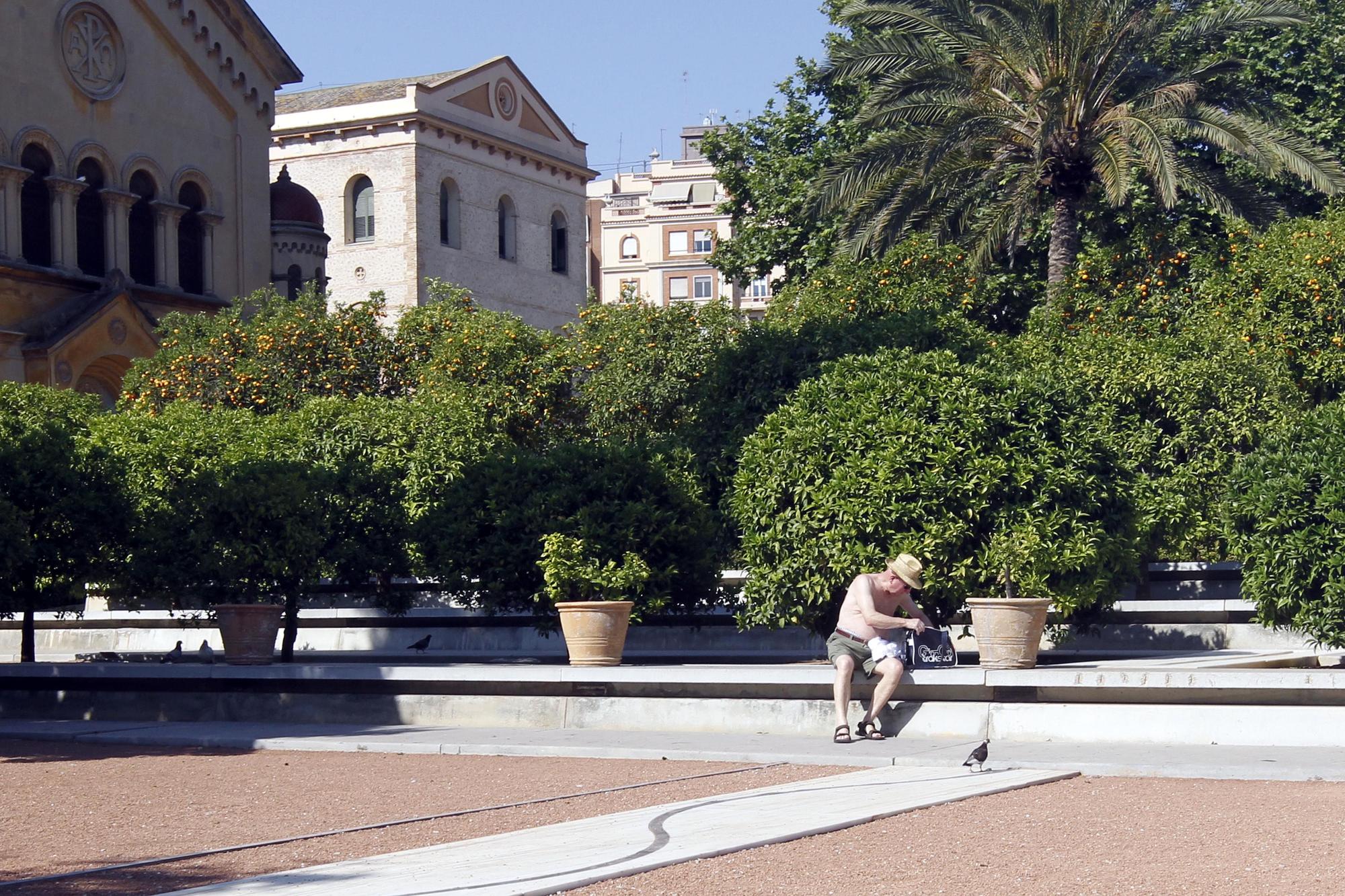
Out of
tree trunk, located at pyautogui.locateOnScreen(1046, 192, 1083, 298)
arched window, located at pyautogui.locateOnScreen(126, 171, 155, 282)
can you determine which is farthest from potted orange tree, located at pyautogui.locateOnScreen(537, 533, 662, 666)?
arched window, located at pyautogui.locateOnScreen(126, 171, 155, 282)

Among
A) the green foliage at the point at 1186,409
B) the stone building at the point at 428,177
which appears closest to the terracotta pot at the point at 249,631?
the green foliage at the point at 1186,409

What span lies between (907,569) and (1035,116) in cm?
1461

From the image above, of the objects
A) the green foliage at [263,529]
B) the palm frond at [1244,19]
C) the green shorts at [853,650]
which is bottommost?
the green shorts at [853,650]

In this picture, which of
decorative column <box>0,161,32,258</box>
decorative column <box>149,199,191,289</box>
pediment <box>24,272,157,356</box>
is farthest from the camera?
decorative column <box>149,199,191,289</box>

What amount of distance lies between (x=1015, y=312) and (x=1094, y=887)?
25.8 metres

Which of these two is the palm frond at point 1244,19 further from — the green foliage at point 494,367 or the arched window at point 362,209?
the arched window at point 362,209

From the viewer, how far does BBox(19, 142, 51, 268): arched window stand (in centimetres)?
3553

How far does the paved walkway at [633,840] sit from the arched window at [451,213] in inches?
1873

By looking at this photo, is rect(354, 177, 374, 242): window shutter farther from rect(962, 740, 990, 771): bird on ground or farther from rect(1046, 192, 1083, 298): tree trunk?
rect(962, 740, 990, 771): bird on ground

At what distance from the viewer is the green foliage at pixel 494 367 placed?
2945 centimetres

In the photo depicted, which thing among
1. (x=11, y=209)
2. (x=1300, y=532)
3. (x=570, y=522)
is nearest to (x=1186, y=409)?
(x=1300, y=532)

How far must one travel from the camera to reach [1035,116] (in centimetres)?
2517

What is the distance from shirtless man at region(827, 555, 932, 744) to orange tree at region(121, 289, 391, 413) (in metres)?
18.6

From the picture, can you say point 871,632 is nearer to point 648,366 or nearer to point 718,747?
point 718,747
